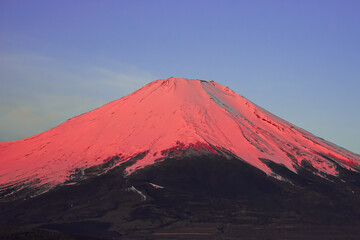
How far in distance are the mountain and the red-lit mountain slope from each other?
0.32m

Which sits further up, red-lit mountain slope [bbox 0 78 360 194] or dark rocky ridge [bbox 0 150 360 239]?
red-lit mountain slope [bbox 0 78 360 194]

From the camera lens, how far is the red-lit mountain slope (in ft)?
452

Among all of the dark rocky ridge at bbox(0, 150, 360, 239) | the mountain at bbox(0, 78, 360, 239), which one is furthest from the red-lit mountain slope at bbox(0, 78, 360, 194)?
the dark rocky ridge at bbox(0, 150, 360, 239)

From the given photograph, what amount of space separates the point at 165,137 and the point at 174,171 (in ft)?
38.3

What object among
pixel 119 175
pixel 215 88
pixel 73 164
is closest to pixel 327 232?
pixel 119 175

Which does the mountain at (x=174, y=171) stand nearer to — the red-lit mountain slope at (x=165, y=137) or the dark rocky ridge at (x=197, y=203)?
the dark rocky ridge at (x=197, y=203)

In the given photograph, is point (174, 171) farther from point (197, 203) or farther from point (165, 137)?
point (165, 137)

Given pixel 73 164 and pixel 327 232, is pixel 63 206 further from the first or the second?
pixel 327 232

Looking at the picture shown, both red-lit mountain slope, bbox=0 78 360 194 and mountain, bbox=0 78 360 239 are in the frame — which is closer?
mountain, bbox=0 78 360 239

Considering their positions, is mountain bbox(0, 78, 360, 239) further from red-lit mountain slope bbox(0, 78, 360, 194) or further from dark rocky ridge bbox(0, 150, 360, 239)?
red-lit mountain slope bbox(0, 78, 360, 194)

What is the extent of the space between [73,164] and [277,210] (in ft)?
138

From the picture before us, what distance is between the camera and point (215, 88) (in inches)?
6786

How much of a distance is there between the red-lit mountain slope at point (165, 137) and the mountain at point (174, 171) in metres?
0.32

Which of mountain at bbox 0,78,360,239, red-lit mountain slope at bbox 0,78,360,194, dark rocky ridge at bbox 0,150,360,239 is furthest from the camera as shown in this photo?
red-lit mountain slope at bbox 0,78,360,194
